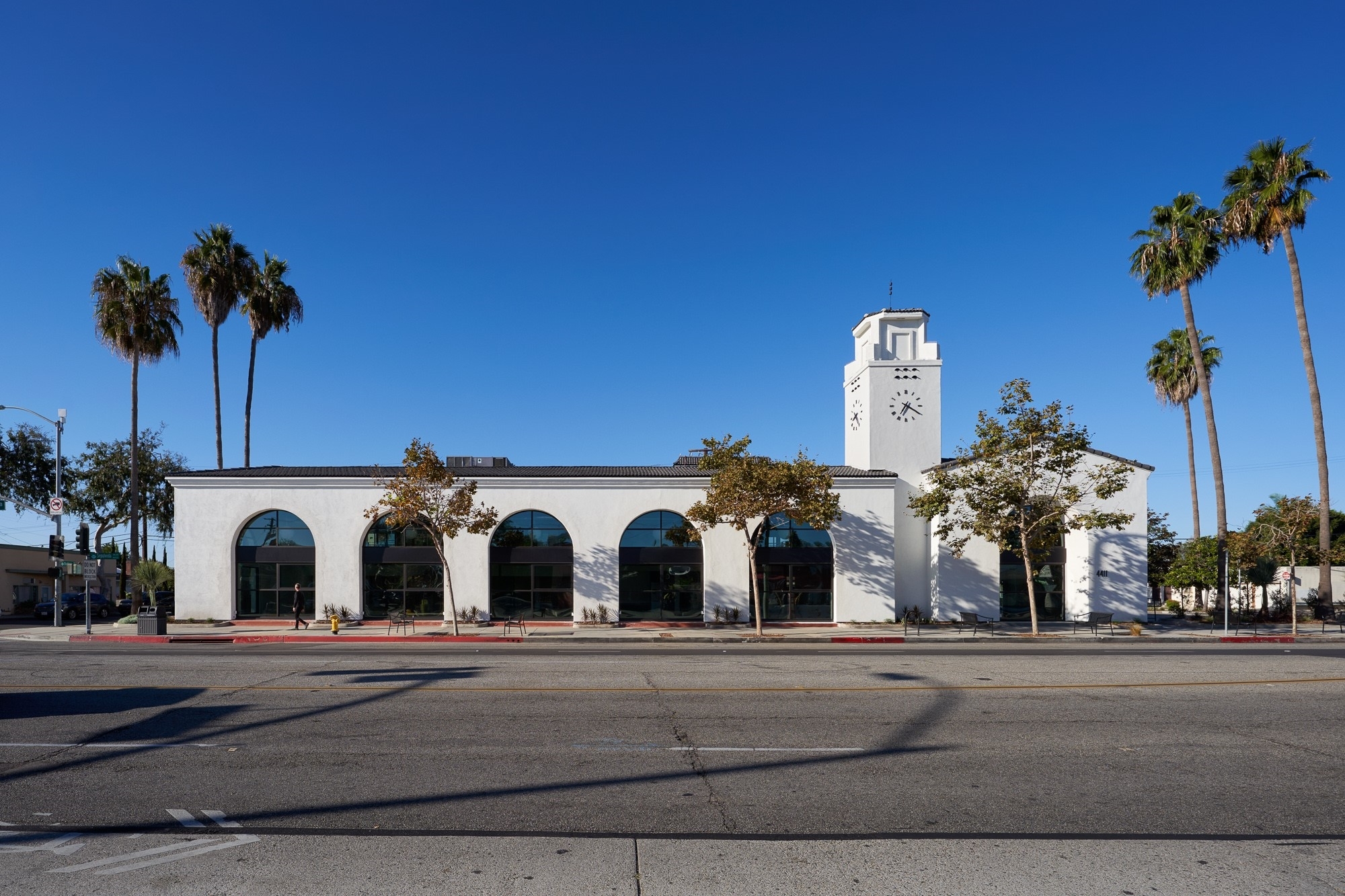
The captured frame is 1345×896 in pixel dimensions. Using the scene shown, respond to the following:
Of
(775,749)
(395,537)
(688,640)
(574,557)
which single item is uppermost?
(395,537)

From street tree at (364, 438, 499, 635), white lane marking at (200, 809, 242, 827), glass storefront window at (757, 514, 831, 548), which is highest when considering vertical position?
street tree at (364, 438, 499, 635)

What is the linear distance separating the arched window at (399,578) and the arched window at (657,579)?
24.0ft

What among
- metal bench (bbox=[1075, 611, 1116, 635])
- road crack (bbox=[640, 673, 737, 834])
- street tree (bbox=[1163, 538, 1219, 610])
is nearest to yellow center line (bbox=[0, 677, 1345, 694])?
road crack (bbox=[640, 673, 737, 834])

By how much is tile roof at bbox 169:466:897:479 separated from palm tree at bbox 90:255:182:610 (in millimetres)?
7243

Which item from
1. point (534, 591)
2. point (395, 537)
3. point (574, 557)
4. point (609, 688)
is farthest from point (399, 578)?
point (609, 688)

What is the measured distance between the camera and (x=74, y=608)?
40.3 meters

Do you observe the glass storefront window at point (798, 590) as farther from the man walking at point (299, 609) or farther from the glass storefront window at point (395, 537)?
the man walking at point (299, 609)

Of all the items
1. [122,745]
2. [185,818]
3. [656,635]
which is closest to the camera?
[185,818]

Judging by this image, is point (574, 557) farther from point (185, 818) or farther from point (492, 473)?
point (185, 818)

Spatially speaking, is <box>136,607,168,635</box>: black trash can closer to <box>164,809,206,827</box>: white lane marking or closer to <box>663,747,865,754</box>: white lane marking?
<box>164,809,206,827</box>: white lane marking

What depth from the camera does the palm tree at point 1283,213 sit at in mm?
31406

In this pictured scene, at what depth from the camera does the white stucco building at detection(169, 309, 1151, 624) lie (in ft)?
104

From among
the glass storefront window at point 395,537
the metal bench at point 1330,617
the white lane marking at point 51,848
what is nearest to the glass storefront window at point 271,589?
the glass storefront window at point 395,537

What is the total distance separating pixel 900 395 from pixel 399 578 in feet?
71.9
